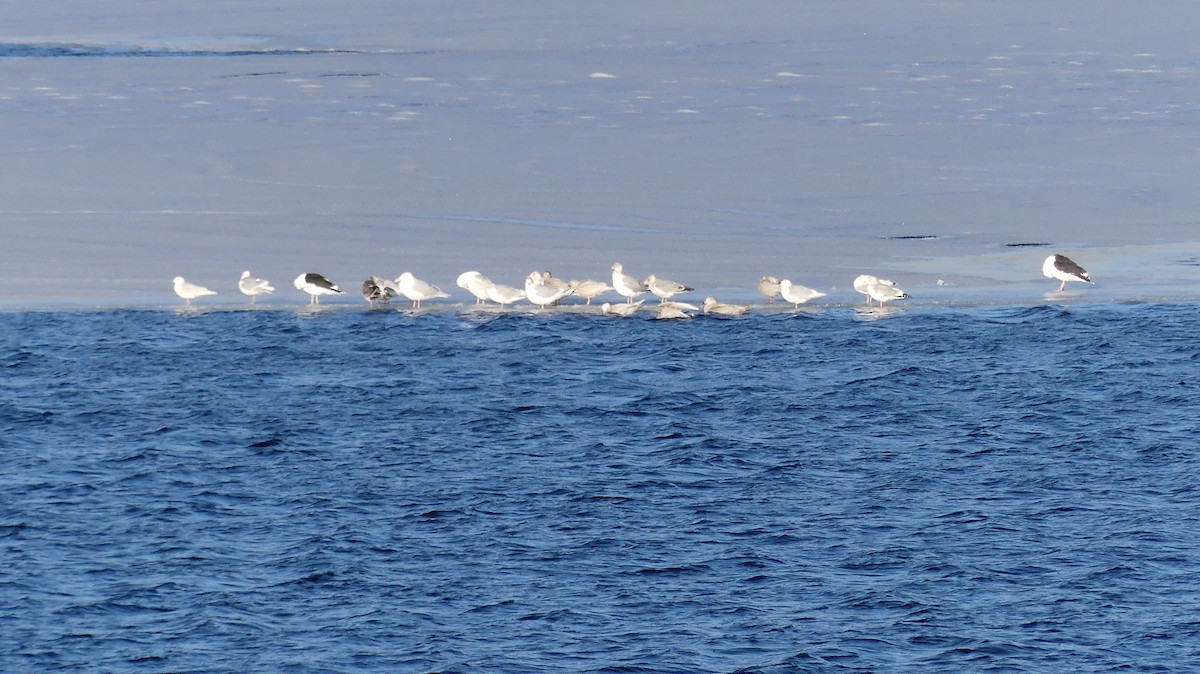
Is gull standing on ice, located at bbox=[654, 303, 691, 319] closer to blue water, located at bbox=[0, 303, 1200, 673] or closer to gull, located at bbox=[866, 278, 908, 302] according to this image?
blue water, located at bbox=[0, 303, 1200, 673]

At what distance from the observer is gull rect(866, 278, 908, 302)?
20.5 m

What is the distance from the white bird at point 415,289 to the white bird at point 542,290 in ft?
3.35

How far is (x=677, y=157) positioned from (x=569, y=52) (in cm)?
1335

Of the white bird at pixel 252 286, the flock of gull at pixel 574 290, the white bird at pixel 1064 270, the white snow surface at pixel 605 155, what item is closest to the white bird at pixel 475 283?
the flock of gull at pixel 574 290

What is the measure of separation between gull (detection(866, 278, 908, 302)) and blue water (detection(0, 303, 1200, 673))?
0.32 metres

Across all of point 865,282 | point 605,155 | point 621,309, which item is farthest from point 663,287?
point 605,155

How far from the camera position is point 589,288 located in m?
20.7

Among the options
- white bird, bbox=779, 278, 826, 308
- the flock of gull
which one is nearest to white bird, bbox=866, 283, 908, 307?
the flock of gull

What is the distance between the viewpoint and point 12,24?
48062mm

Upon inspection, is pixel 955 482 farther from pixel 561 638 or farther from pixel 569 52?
pixel 569 52

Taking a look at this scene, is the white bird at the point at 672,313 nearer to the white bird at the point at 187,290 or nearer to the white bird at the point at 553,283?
the white bird at the point at 553,283

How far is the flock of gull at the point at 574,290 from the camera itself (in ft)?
67.3

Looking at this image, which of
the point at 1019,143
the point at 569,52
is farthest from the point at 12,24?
the point at 1019,143

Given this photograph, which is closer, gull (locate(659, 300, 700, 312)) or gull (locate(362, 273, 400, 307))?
gull (locate(659, 300, 700, 312))
